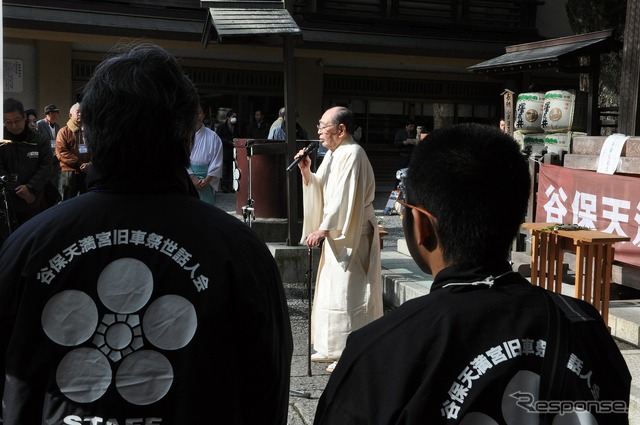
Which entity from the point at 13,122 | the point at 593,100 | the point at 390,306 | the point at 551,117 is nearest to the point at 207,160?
the point at 13,122

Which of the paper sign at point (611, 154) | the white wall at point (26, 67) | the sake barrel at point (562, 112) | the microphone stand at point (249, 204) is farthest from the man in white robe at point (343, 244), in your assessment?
the white wall at point (26, 67)

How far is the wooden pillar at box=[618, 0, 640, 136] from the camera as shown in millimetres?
7686

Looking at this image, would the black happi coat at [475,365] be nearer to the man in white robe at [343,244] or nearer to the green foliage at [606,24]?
the man in white robe at [343,244]

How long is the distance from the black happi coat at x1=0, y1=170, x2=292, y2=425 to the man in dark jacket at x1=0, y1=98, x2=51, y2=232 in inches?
239

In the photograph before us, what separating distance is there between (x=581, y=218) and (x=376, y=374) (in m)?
6.36

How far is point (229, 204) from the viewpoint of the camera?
14031mm

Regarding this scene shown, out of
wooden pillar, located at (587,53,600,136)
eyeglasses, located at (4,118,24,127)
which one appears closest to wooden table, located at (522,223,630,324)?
wooden pillar, located at (587,53,600,136)

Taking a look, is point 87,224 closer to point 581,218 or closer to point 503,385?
point 503,385

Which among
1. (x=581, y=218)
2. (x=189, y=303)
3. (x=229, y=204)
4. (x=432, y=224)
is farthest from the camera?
(x=229, y=204)

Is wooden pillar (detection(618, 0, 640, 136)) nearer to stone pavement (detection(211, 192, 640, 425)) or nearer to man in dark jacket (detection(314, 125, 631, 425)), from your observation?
stone pavement (detection(211, 192, 640, 425))

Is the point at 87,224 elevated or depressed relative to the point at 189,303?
elevated

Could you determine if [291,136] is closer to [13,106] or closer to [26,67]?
[13,106]

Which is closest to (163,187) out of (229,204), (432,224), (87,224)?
(87,224)

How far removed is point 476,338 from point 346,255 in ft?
13.6
